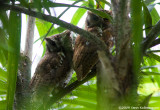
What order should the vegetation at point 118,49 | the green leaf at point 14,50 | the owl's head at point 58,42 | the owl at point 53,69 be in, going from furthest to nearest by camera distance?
the owl's head at point 58,42 → the owl at point 53,69 → the green leaf at point 14,50 → the vegetation at point 118,49

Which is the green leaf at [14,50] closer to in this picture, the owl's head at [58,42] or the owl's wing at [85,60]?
the owl's wing at [85,60]

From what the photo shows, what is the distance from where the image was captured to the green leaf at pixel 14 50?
0.66 metres

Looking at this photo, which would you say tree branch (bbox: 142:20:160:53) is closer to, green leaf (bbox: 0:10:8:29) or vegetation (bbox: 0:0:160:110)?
vegetation (bbox: 0:0:160:110)

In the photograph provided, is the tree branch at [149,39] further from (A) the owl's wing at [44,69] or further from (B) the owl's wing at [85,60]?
(A) the owl's wing at [44,69]

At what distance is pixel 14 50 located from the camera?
2.15 ft

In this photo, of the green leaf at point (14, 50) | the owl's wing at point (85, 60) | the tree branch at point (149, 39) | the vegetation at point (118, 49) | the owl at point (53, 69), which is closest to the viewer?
the vegetation at point (118, 49)

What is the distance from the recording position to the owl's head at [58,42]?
4.11 feet

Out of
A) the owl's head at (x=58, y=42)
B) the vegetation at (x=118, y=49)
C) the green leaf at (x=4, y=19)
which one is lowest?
the vegetation at (x=118, y=49)

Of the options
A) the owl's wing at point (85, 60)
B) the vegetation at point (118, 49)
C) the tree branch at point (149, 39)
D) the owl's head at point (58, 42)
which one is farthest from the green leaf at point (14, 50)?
the owl's head at point (58, 42)

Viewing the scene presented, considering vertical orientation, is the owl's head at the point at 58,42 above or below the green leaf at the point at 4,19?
above

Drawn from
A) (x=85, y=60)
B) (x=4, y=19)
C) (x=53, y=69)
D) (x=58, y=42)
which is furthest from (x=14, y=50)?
(x=58, y=42)

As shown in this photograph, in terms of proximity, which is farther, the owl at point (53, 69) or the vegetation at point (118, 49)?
the owl at point (53, 69)

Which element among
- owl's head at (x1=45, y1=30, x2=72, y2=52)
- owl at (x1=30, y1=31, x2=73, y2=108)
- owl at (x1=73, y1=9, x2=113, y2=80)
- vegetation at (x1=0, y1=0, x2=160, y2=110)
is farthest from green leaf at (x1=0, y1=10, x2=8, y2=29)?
owl's head at (x1=45, y1=30, x2=72, y2=52)

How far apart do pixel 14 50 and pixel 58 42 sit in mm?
621
